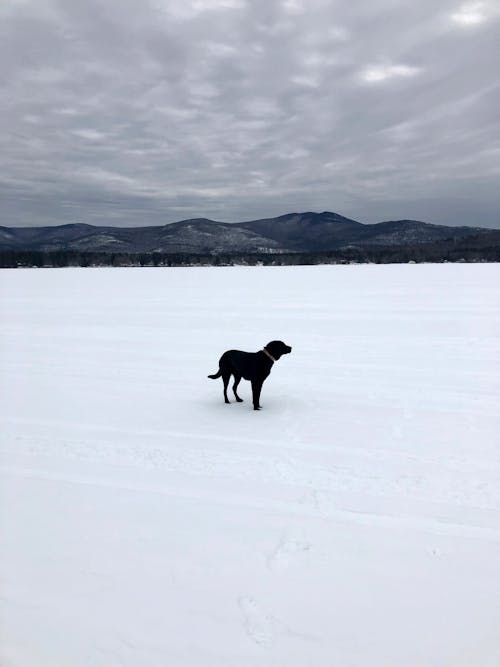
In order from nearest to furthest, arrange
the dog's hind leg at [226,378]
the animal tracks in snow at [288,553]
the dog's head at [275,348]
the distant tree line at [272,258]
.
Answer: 1. the animal tracks in snow at [288,553]
2. the dog's head at [275,348]
3. the dog's hind leg at [226,378]
4. the distant tree line at [272,258]

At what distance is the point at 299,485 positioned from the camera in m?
4.24

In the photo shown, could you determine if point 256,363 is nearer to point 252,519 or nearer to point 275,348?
point 275,348

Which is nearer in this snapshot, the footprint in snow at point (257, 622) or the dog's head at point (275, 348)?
the footprint in snow at point (257, 622)

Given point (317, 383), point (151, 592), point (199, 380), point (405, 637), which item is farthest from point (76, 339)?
point (405, 637)

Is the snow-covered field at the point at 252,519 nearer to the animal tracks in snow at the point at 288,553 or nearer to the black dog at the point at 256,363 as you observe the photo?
the animal tracks in snow at the point at 288,553

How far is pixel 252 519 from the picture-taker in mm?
3684

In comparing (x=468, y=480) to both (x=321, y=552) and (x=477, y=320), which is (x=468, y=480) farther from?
(x=477, y=320)

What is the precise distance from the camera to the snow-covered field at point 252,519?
2555 millimetres

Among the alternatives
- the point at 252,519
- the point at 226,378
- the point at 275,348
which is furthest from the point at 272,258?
the point at 252,519

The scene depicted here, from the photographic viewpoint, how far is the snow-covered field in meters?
2.55

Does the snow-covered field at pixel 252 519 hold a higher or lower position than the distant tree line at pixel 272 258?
lower

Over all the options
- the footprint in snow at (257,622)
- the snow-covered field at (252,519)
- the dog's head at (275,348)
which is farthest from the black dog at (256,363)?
the footprint in snow at (257,622)

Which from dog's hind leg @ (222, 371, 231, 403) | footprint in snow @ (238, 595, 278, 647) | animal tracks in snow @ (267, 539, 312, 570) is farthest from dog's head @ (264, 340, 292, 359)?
footprint in snow @ (238, 595, 278, 647)

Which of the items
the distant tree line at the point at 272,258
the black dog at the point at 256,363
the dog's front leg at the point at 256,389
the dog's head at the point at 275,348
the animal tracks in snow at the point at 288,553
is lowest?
the animal tracks in snow at the point at 288,553
